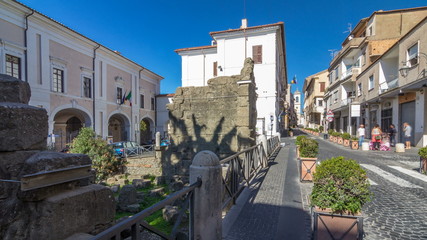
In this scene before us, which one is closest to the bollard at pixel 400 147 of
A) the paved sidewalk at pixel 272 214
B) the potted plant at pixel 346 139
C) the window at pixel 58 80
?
the potted plant at pixel 346 139

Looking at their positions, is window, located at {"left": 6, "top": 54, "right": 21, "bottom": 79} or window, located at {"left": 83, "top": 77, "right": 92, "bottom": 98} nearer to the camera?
window, located at {"left": 6, "top": 54, "right": 21, "bottom": 79}

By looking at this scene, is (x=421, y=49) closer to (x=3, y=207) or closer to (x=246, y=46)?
(x=246, y=46)

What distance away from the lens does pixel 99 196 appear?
1.68 m

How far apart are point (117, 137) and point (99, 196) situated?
26.4m

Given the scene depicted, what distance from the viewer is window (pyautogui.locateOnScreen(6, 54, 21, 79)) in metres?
13.5

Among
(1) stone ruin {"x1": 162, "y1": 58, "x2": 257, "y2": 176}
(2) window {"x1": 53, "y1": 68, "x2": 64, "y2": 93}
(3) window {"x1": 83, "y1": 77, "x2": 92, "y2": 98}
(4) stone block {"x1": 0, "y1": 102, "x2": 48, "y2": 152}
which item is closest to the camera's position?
(4) stone block {"x1": 0, "y1": 102, "x2": 48, "y2": 152}

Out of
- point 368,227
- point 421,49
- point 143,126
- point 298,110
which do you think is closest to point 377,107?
point 421,49

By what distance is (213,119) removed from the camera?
791 cm

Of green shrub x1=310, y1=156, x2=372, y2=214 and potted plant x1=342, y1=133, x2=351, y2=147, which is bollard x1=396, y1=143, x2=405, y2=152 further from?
green shrub x1=310, y1=156, x2=372, y2=214

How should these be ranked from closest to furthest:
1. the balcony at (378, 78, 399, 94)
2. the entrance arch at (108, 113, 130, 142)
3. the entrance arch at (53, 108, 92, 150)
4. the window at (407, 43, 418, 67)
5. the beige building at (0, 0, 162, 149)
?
1. the window at (407, 43, 418, 67)
2. the beige building at (0, 0, 162, 149)
3. the balcony at (378, 78, 399, 94)
4. the entrance arch at (53, 108, 92, 150)
5. the entrance arch at (108, 113, 130, 142)

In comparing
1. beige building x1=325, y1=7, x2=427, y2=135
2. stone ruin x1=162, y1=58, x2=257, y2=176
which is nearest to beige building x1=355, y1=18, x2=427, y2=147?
beige building x1=325, y1=7, x2=427, y2=135

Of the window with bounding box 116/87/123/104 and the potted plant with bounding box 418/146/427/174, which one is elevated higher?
the window with bounding box 116/87/123/104

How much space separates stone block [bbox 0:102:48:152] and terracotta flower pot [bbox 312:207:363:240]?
10.9 feet

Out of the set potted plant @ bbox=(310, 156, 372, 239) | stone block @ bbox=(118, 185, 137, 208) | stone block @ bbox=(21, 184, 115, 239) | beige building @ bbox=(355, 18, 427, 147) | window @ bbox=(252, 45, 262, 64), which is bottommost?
stone block @ bbox=(118, 185, 137, 208)
